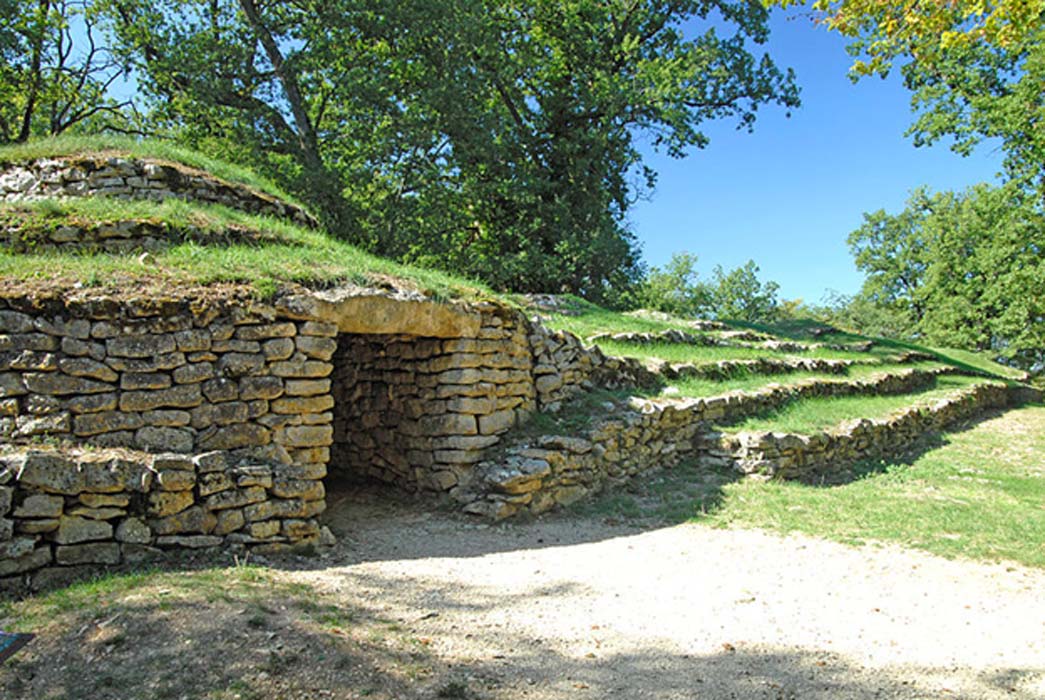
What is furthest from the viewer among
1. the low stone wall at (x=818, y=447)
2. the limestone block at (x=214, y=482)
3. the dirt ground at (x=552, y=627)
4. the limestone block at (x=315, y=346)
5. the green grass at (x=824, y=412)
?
the green grass at (x=824, y=412)

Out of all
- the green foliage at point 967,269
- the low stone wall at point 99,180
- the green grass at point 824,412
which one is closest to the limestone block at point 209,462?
the low stone wall at point 99,180

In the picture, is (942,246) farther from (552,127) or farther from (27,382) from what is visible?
(27,382)

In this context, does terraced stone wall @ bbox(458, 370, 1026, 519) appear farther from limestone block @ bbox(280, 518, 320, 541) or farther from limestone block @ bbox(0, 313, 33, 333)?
limestone block @ bbox(0, 313, 33, 333)

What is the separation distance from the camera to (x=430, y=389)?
6.97m

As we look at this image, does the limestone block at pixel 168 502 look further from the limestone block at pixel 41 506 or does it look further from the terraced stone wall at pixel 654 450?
the terraced stone wall at pixel 654 450

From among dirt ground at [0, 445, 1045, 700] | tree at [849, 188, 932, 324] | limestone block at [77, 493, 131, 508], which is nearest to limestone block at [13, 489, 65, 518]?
limestone block at [77, 493, 131, 508]

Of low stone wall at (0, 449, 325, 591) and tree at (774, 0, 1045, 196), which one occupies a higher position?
tree at (774, 0, 1045, 196)

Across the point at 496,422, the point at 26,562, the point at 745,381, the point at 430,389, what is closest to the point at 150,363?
the point at 26,562

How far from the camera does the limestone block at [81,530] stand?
4.23m

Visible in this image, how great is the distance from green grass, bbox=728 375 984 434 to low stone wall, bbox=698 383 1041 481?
24 centimetres

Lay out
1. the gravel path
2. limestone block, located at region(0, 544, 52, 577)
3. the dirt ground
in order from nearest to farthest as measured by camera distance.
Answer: the dirt ground, the gravel path, limestone block, located at region(0, 544, 52, 577)

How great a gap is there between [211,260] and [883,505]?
7413 mm

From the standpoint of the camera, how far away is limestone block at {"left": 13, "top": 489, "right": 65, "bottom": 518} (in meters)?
4.11

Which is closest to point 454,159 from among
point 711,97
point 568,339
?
point 711,97
